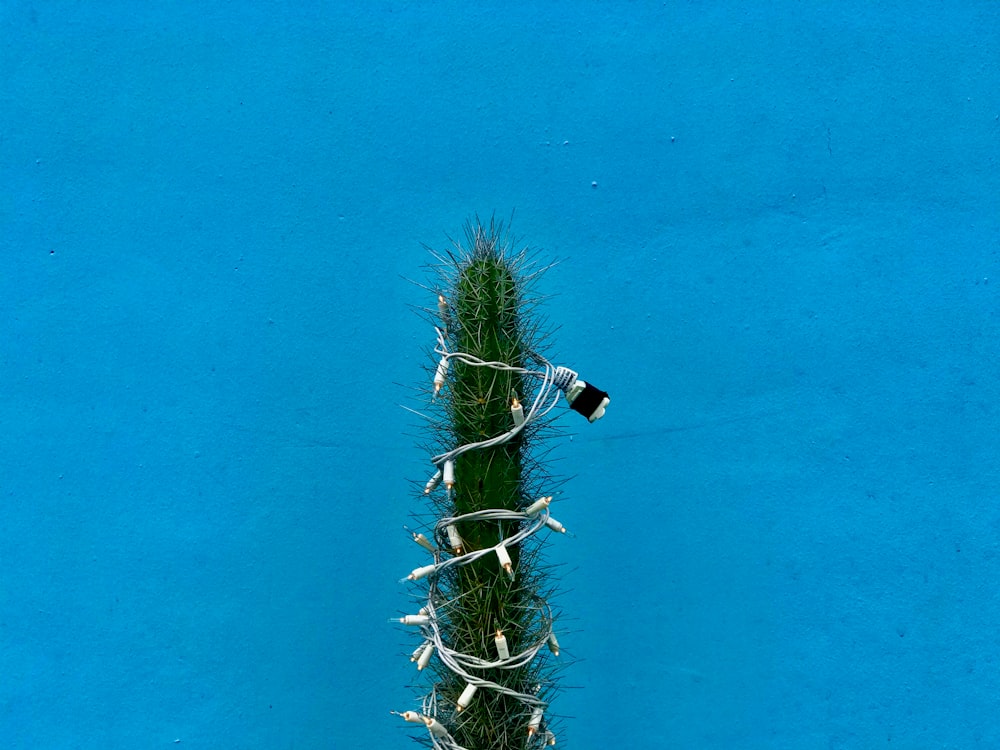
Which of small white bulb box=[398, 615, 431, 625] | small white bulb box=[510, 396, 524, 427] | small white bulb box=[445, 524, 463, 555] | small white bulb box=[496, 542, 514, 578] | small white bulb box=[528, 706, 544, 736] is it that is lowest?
small white bulb box=[528, 706, 544, 736]

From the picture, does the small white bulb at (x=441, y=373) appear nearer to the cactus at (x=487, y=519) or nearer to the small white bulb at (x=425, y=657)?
the cactus at (x=487, y=519)

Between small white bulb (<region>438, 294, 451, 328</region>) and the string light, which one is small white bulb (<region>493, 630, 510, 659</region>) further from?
small white bulb (<region>438, 294, 451, 328</region>)

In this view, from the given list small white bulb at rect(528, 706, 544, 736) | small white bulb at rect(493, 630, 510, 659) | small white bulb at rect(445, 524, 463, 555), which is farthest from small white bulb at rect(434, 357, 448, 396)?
small white bulb at rect(528, 706, 544, 736)

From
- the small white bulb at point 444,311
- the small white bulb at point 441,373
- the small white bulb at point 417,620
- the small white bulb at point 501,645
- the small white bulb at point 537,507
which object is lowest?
the small white bulb at point 501,645

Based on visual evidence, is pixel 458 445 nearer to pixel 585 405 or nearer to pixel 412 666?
pixel 585 405

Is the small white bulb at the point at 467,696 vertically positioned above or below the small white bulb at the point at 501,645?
below

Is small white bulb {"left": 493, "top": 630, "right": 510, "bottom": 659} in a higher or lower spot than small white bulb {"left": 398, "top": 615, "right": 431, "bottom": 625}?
lower

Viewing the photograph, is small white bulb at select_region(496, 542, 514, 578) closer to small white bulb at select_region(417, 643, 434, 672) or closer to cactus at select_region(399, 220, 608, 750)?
cactus at select_region(399, 220, 608, 750)

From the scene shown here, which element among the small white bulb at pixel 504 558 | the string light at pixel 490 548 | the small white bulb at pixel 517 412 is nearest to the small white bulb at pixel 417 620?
the string light at pixel 490 548

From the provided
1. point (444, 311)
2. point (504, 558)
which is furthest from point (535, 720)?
point (444, 311)
